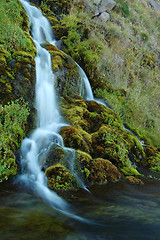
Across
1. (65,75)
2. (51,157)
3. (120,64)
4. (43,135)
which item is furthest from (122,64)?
(51,157)

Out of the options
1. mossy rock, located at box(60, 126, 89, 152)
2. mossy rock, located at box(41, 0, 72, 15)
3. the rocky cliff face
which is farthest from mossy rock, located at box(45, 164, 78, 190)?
mossy rock, located at box(41, 0, 72, 15)

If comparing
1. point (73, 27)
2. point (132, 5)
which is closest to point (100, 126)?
point (73, 27)

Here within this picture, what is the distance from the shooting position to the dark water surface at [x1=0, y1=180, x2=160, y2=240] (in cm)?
210

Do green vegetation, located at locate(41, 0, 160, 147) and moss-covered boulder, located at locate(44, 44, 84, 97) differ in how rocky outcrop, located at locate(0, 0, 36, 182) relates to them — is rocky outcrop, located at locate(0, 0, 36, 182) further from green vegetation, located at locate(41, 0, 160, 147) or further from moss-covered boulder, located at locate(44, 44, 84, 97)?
green vegetation, located at locate(41, 0, 160, 147)

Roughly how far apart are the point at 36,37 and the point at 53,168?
7607mm

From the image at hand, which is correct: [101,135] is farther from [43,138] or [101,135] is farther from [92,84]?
[92,84]

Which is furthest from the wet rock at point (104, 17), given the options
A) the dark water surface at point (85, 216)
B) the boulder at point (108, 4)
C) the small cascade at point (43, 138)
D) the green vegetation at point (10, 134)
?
the dark water surface at point (85, 216)

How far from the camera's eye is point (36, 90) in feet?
19.1

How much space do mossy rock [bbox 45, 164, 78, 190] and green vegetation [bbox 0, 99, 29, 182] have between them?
782mm

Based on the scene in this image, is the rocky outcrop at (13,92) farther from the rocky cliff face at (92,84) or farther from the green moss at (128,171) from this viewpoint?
the green moss at (128,171)

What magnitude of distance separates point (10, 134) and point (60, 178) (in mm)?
1496

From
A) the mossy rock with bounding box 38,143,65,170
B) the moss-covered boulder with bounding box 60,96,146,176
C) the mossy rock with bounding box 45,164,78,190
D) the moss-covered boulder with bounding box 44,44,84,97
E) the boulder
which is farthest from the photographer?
the boulder

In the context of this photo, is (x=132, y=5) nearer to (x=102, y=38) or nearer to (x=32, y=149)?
(x=102, y=38)

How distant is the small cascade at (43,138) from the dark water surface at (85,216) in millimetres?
233
